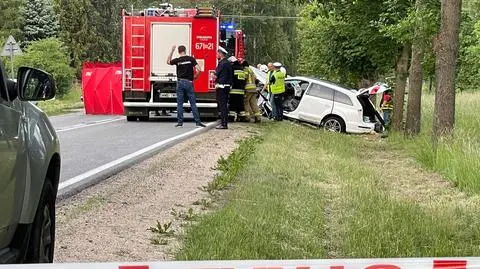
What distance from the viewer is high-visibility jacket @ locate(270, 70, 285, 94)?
70.4 feet

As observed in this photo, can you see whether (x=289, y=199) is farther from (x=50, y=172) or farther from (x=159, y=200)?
(x=50, y=172)

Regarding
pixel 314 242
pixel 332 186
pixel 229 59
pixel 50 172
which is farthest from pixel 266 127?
pixel 50 172

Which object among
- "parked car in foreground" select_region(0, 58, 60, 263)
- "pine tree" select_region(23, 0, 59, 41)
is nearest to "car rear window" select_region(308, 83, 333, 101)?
"parked car in foreground" select_region(0, 58, 60, 263)

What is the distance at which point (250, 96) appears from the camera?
20.1 meters

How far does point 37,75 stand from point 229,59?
1341cm

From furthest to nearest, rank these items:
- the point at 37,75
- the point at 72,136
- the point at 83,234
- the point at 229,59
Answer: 1. the point at 229,59
2. the point at 72,136
3. the point at 83,234
4. the point at 37,75

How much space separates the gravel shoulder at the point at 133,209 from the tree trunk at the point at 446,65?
4.49m

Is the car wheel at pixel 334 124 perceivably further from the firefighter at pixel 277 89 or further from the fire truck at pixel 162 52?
the fire truck at pixel 162 52

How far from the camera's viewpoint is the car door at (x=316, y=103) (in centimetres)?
2202

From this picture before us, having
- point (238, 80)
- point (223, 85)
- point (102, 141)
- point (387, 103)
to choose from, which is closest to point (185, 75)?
point (223, 85)

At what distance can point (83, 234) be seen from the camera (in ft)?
20.0

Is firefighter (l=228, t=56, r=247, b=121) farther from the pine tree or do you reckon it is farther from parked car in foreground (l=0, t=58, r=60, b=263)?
the pine tree

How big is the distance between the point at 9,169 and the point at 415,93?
52.1 ft

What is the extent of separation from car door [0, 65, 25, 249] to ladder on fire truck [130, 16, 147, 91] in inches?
623
